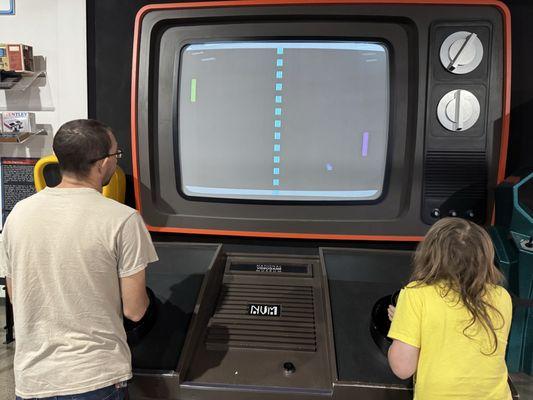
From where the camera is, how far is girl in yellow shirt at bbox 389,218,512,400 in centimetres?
95

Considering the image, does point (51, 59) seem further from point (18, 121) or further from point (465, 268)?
point (465, 268)

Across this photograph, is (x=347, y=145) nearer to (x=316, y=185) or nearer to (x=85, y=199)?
(x=316, y=185)

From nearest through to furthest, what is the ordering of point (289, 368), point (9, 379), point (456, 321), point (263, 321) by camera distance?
point (456, 321) → point (289, 368) → point (263, 321) → point (9, 379)

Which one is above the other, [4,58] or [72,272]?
[4,58]

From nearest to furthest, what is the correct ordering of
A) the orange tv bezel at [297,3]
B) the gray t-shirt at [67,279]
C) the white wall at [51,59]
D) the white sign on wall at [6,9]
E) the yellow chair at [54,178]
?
the gray t-shirt at [67,279] → the orange tv bezel at [297,3] → the yellow chair at [54,178] → the white wall at [51,59] → the white sign on wall at [6,9]

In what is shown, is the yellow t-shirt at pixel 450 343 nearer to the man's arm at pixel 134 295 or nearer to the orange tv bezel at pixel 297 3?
the orange tv bezel at pixel 297 3

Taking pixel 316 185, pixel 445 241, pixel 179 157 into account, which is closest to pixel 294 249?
pixel 316 185

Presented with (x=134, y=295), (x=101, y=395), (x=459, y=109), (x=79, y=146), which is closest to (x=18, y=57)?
(x=79, y=146)

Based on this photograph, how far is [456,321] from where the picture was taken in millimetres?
951

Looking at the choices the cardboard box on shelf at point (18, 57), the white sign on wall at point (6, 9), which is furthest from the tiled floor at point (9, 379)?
the white sign on wall at point (6, 9)

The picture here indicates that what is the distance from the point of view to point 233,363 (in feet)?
3.92

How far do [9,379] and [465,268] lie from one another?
5.73 ft

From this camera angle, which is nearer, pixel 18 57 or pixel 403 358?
pixel 403 358

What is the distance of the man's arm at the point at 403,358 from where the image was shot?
3.24ft
